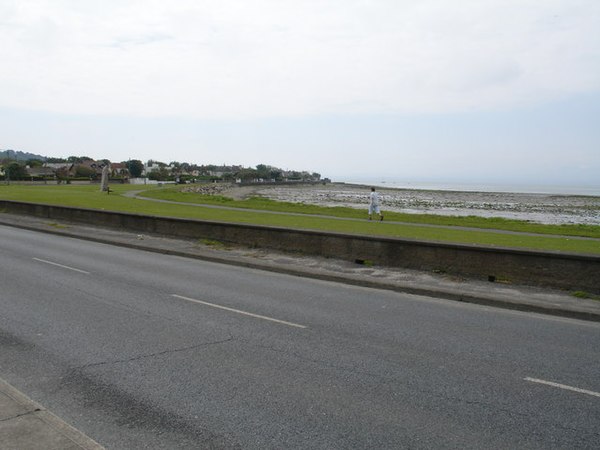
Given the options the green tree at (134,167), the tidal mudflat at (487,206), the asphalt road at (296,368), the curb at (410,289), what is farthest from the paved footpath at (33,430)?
the green tree at (134,167)

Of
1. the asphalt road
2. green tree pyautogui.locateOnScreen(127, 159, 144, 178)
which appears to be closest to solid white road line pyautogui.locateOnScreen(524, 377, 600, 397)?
the asphalt road

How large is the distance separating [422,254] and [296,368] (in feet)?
24.4

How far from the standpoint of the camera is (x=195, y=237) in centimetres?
1920

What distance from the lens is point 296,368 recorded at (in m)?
6.29

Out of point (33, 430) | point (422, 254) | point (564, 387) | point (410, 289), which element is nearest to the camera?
point (33, 430)

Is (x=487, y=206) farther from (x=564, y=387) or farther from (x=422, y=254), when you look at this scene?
(x=564, y=387)

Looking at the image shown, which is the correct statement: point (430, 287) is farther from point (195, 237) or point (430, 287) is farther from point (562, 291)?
point (195, 237)

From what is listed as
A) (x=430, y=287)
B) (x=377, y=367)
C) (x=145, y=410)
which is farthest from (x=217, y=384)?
(x=430, y=287)

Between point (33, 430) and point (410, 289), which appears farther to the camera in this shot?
point (410, 289)

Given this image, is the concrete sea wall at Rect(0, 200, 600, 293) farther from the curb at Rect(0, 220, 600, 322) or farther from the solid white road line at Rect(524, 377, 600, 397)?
the solid white road line at Rect(524, 377, 600, 397)

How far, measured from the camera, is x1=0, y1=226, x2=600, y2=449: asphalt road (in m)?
4.75

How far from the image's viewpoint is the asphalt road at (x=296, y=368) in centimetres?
475

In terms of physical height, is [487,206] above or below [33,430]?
above

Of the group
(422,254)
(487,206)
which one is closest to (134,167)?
(487,206)
